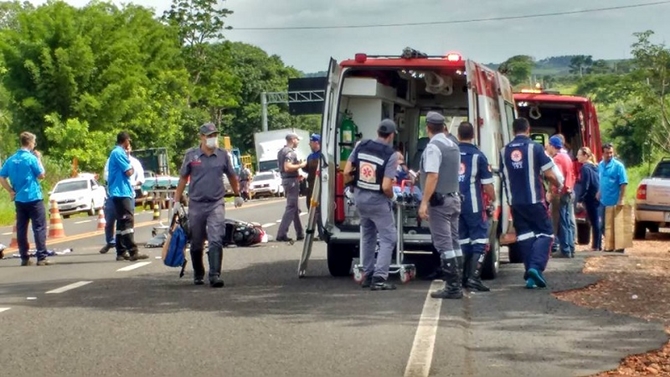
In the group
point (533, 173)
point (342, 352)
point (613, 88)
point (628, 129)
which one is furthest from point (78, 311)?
point (628, 129)

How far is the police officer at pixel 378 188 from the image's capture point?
13.6 m

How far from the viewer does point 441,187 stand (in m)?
13.3

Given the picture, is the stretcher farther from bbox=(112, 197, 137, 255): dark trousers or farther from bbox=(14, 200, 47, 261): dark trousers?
bbox=(14, 200, 47, 261): dark trousers

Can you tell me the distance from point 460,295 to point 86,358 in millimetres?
4660

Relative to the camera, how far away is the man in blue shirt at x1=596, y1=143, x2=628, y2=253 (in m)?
21.2

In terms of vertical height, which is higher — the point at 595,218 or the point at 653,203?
the point at 595,218

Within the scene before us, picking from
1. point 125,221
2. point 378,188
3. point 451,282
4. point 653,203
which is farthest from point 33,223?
point 653,203

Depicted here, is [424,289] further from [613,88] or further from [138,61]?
[138,61]

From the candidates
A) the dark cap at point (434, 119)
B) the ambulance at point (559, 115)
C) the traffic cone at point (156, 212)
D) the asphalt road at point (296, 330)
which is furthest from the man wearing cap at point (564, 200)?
the traffic cone at point (156, 212)

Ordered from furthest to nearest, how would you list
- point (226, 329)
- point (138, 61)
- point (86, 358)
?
point (138, 61) < point (226, 329) < point (86, 358)

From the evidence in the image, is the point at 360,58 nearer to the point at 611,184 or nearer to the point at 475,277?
the point at 475,277

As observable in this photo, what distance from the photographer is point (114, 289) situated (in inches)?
556

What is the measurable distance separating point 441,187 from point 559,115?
48.5ft

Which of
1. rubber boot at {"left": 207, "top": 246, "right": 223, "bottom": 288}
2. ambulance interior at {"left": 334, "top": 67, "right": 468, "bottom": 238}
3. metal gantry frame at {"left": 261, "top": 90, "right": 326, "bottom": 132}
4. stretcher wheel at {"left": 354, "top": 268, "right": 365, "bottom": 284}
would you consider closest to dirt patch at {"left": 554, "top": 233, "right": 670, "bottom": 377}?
stretcher wheel at {"left": 354, "top": 268, "right": 365, "bottom": 284}
